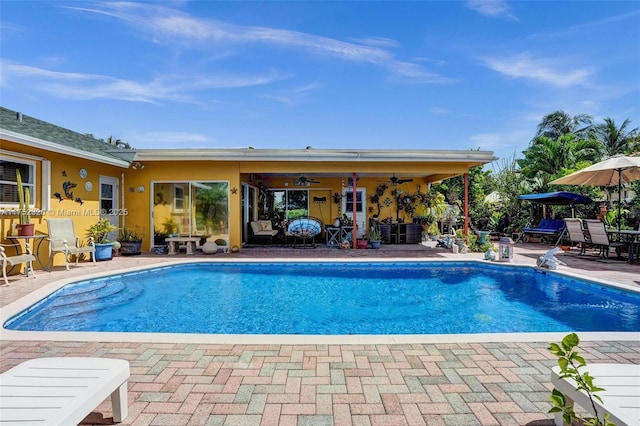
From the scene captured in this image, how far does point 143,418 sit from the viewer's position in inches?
82.7

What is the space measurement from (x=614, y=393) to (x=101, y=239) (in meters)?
10.2

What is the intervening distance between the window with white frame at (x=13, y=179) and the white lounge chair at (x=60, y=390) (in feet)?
21.8

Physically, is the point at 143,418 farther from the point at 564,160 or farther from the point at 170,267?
the point at 564,160

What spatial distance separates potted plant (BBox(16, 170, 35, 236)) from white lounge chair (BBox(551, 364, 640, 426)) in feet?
28.4

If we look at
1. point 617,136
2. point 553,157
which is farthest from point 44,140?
point 617,136

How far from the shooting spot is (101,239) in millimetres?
8781

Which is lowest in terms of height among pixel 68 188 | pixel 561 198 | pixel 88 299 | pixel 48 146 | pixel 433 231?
pixel 88 299

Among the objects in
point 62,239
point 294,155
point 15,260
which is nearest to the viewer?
point 15,260

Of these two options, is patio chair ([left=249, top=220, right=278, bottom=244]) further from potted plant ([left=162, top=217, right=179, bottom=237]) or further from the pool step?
the pool step

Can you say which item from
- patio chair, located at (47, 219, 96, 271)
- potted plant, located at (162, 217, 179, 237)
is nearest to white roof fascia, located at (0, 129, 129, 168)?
patio chair, located at (47, 219, 96, 271)

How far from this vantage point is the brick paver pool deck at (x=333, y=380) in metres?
2.12

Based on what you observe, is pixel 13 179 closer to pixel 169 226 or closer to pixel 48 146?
pixel 48 146

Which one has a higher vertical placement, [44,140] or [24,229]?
[44,140]

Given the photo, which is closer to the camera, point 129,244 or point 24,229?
point 24,229
